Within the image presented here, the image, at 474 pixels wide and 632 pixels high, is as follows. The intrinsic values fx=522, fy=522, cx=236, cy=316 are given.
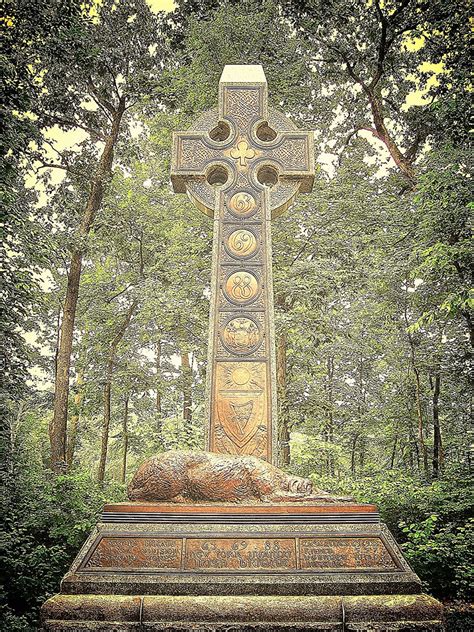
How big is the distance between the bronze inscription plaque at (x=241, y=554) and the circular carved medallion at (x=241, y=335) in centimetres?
232

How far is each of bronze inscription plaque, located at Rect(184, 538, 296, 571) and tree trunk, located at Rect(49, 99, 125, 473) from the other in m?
8.65

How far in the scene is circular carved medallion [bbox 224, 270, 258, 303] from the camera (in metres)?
5.66

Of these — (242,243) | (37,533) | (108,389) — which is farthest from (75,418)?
(242,243)

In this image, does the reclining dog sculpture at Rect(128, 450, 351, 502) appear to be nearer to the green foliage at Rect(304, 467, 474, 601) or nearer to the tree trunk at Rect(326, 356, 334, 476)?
the green foliage at Rect(304, 467, 474, 601)

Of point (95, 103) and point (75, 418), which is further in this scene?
point (75, 418)

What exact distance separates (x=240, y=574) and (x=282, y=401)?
30.4ft

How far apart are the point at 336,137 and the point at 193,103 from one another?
425 centimetres

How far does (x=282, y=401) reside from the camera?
493 inches

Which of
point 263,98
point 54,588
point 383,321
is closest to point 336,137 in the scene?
point 383,321

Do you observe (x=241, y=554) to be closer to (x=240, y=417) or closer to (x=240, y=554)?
(x=240, y=554)

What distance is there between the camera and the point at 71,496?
8992 millimetres

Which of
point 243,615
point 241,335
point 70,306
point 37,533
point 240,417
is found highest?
point 70,306

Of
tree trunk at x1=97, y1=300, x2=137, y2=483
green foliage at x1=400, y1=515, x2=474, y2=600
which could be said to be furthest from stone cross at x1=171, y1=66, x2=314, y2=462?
tree trunk at x1=97, y1=300, x2=137, y2=483

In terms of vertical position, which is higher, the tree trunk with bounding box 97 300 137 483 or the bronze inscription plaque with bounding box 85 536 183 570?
the tree trunk with bounding box 97 300 137 483
